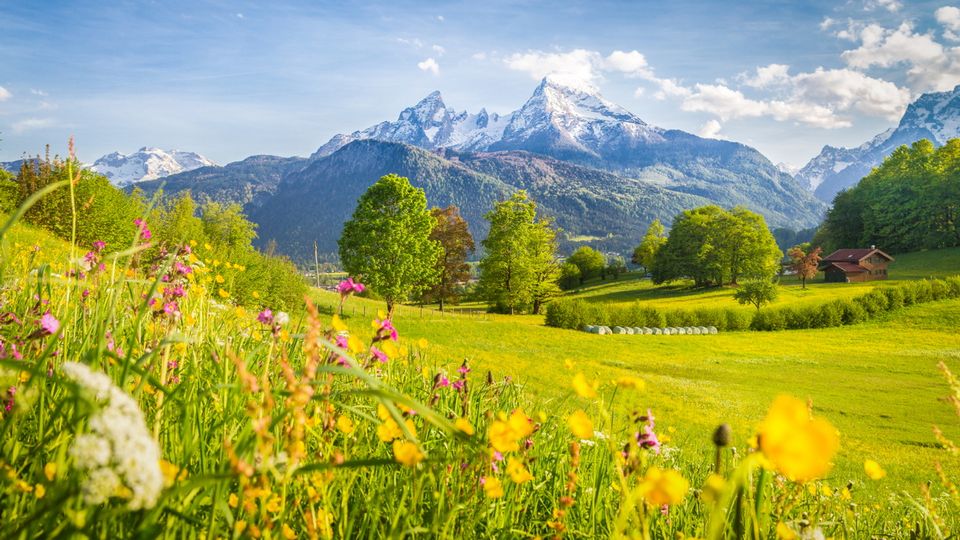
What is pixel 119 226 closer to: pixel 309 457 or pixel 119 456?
pixel 309 457

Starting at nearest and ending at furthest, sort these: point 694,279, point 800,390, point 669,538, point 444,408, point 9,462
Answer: point 9,462, point 669,538, point 444,408, point 800,390, point 694,279

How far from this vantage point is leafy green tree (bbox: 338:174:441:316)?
33000 mm

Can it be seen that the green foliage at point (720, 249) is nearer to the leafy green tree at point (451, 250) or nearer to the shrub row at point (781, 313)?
the shrub row at point (781, 313)

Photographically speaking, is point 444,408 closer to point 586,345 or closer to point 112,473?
point 112,473

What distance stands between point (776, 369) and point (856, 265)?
43.9 meters

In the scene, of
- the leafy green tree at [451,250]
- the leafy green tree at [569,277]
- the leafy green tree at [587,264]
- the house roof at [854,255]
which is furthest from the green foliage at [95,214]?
the leafy green tree at [587,264]

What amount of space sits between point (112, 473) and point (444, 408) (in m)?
1.96

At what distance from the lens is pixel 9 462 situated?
136 cm

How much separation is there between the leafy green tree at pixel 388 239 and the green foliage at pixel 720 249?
120ft

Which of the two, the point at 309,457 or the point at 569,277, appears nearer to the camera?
the point at 309,457

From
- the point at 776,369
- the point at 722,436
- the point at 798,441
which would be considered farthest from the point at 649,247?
the point at 798,441

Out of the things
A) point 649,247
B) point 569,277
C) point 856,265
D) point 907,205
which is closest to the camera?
point 856,265

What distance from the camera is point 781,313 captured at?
38.7 meters

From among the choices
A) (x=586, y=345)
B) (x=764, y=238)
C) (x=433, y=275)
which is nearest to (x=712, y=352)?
(x=586, y=345)
